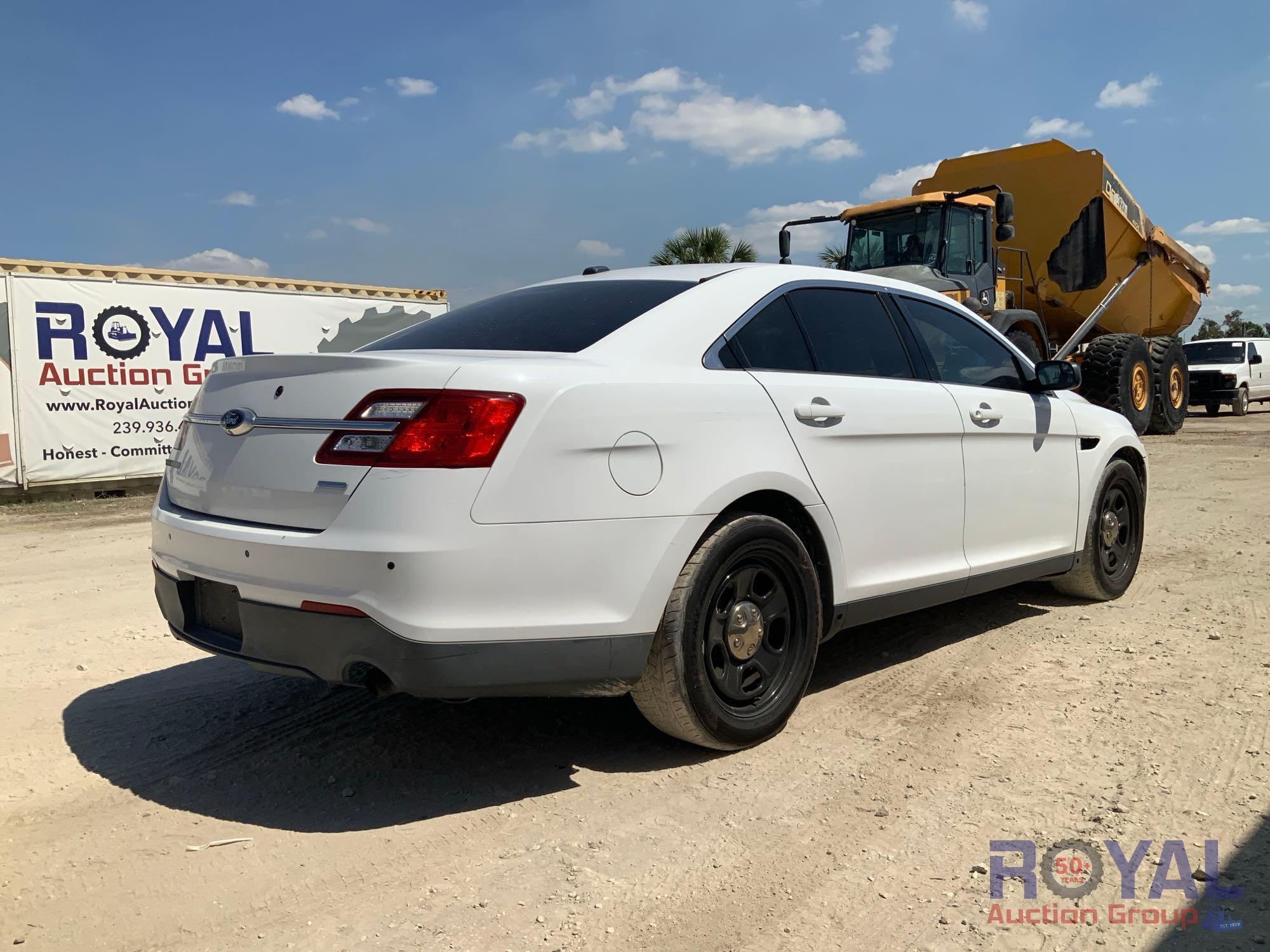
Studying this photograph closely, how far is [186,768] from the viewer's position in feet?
10.9

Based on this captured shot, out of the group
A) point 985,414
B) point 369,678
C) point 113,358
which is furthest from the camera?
point 113,358

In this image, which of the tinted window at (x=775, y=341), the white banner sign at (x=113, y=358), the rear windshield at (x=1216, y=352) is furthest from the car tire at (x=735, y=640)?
the rear windshield at (x=1216, y=352)

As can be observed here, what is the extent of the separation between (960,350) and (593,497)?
95.2 inches

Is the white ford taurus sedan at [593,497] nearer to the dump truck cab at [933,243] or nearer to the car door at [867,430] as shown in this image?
the car door at [867,430]

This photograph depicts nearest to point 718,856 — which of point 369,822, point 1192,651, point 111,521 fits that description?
point 369,822

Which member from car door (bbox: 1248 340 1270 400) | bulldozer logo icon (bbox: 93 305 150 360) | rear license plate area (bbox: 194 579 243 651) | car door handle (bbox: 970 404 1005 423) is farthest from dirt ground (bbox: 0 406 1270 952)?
car door (bbox: 1248 340 1270 400)

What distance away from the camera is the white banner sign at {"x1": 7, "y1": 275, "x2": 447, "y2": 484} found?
1176 cm

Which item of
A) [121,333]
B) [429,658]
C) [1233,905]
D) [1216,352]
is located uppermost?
[121,333]

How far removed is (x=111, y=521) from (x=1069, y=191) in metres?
12.6

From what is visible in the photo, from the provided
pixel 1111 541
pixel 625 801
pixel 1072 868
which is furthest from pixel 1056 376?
pixel 625 801

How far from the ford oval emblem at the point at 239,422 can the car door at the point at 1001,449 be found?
2683 mm

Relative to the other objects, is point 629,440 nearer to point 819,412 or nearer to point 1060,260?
point 819,412

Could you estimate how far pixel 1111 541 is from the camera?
5.36 m

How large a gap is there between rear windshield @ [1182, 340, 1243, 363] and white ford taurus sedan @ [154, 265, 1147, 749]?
22.0m
